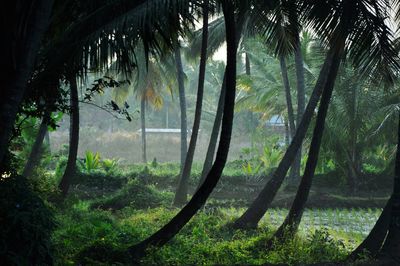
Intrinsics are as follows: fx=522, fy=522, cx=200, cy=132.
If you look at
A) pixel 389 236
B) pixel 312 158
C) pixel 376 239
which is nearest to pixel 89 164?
pixel 312 158

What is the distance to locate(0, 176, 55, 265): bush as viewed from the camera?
4523 mm

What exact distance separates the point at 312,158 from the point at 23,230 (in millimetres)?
5721

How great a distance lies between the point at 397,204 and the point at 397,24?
2.79 m

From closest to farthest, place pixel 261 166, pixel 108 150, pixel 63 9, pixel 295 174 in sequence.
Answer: pixel 63 9 < pixel 295 174 < pixel 261 166 < pixel 108 150

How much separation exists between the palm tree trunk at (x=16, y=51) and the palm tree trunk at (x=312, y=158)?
16.2 feet

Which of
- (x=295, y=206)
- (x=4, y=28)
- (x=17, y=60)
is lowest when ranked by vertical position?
(x=295, y=206)

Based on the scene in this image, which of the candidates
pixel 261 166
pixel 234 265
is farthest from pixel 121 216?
pixel 261 166

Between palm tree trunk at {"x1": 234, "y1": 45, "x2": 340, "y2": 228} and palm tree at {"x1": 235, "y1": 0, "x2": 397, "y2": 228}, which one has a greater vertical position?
palm tree at {"x1": 235, "y1": 0, "x2": 397, "y2": 228}

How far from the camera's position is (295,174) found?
66.8ft

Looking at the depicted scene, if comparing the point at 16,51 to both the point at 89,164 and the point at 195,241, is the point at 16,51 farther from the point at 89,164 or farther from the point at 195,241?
the point at 89,164

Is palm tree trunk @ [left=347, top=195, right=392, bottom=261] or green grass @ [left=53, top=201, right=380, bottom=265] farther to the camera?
palm tree trunk @ [left=347, top=195, right=392, bottom=261]

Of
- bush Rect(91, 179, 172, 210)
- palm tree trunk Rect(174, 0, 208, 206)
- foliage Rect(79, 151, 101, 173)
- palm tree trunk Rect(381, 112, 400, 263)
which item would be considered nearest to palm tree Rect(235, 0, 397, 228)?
palm tree trunk Rect(381, 112, 400, 263)

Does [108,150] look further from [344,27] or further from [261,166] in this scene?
[344,27]

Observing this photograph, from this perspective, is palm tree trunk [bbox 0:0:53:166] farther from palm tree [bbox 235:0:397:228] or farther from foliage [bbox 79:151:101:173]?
foliage [bbox 79:151:101:173]
